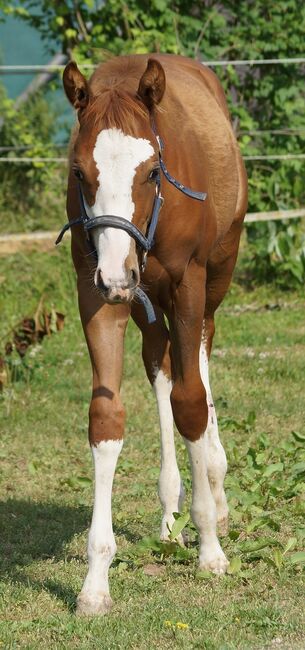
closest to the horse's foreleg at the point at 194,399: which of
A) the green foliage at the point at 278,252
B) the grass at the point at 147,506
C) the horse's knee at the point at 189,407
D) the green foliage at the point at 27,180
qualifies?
the horse's knee at the point at 189,407

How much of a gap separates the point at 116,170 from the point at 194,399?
1184mm

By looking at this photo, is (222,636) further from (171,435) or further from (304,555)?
(171,435)

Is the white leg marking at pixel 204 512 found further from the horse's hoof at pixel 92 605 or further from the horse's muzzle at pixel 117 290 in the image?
the horse's muzzle at pixel 117 290

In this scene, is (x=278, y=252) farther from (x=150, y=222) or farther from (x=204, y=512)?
(x=150, y=222)

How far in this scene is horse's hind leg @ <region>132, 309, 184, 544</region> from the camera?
5.43 metres

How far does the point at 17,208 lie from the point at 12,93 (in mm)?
2944

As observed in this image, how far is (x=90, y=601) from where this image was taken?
4.44 metres

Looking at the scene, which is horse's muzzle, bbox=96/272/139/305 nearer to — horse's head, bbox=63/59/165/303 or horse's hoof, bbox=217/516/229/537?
horse's head, bbox=63/59/165/303

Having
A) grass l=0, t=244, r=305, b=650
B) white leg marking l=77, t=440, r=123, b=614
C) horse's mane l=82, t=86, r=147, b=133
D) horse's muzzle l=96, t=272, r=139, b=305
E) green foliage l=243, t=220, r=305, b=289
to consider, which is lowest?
green foliage l=243, t=220, r=305, b=289

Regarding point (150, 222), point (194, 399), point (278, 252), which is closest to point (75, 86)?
point (150, 222)

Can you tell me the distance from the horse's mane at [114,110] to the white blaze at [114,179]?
0.11 ft

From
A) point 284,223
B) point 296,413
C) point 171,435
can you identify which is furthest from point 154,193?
point 284,223

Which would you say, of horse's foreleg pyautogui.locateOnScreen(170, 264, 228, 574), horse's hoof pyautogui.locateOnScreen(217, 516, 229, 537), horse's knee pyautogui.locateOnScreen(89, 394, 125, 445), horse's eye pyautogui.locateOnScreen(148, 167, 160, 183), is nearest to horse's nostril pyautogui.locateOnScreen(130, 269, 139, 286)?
horse's eye pyautogui.locateOnScreen(148, 167, 160, 183)

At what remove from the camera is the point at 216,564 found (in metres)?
4.98
